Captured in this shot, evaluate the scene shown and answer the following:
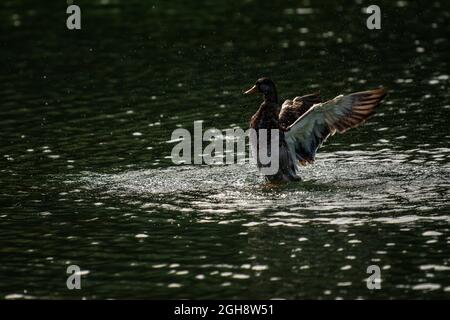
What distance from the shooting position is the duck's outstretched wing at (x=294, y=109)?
21.9m

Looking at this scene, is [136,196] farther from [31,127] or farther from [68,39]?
[68,39]

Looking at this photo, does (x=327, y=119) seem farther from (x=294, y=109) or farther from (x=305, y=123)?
(x=294, y=109)

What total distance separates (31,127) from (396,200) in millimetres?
11046

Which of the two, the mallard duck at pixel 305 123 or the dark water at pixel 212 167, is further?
the mallard duck at pixel 305 123

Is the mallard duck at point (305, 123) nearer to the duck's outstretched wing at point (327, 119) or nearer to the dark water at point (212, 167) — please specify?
the duck's outstretched wing at point (327, 119)

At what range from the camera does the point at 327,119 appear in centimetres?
2014

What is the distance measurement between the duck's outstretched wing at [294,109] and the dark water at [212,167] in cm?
110

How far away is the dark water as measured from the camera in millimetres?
15805

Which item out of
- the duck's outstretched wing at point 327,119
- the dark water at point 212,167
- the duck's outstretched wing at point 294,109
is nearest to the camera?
the dark water at point 212,167

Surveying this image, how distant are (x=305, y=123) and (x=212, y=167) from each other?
2.68 meters

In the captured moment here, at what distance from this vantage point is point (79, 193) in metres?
20.3

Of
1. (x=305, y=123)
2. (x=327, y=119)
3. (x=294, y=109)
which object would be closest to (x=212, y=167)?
(x=294, y=109)

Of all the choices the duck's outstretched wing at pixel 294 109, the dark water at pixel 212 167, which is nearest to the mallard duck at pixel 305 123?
the dark water at pixel 212 167
